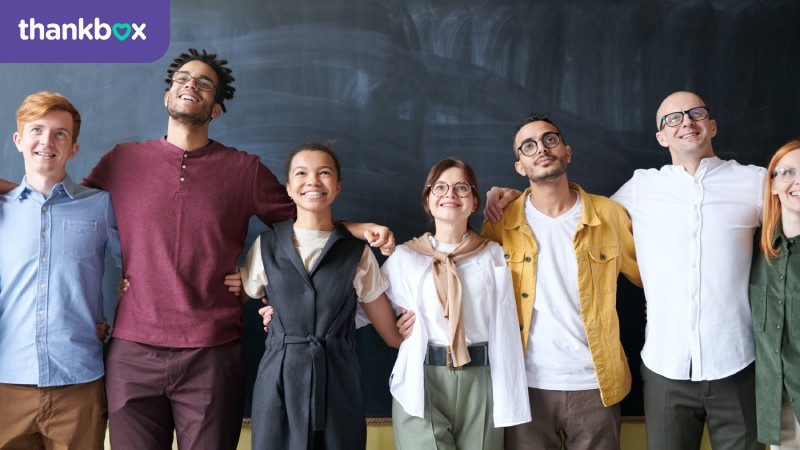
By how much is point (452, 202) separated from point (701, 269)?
0.95 meters

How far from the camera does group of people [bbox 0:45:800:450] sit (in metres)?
2.38

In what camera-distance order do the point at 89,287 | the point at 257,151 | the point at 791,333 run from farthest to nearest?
the point at 257,151 < the point at 89,287 < the point at 791,333

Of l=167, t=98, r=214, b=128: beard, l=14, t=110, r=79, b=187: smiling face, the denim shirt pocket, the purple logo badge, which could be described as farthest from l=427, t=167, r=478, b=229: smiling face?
the purple logo badge

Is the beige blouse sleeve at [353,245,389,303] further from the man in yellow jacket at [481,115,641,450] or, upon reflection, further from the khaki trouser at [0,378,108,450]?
the khaki trouser at [0,378,108,450]

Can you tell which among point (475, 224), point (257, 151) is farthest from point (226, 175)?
point (475, 224)

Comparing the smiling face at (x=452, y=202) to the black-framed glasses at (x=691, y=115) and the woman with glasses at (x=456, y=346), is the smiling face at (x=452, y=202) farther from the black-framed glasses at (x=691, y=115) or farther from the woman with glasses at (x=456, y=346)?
the black-framed glasses at (x=691, y=115)

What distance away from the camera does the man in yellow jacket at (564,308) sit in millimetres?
2494

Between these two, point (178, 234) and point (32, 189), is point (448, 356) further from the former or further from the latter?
point (32, 189)

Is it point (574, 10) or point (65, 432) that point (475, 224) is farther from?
point (65, 432)

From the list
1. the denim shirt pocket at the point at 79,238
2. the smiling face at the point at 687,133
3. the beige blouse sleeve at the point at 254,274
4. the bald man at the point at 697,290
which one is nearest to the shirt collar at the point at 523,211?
the bald man at the point at 697,290

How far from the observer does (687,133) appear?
8.43 ft

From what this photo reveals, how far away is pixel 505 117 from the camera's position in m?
3.11

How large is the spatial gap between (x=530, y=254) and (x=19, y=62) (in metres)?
2.49

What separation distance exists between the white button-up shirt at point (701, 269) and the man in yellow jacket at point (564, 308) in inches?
6.1
